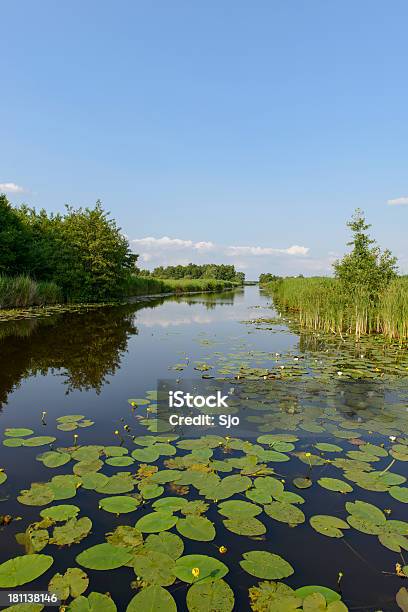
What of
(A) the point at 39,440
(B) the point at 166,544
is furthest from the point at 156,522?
(A) the point at 39,440

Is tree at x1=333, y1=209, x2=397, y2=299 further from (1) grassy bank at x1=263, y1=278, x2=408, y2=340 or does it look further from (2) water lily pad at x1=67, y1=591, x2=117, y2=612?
(2) water lily pad at x1=67, y1=591, x2=117, y2=612

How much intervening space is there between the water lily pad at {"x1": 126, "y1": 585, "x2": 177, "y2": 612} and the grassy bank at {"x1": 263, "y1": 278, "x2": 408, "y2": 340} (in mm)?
11717

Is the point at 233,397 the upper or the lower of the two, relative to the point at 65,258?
lower

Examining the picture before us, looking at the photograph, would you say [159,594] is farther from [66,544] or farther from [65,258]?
[65,258]

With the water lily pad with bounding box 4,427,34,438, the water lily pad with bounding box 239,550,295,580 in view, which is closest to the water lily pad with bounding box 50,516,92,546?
the water lily pad with bounding box 239,550,295,580

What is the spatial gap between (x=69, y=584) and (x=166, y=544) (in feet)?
2.18

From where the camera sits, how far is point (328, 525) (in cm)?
288

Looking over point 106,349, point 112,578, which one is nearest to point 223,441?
point 112,578

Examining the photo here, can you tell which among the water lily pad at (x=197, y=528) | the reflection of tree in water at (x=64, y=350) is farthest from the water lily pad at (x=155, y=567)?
the reflection of tree in water at (x=64, y=350)

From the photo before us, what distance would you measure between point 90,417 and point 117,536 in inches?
109

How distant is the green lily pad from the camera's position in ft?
9.67

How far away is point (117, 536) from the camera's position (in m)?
2.68

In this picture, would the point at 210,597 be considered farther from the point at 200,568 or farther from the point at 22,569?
the point at 22,569

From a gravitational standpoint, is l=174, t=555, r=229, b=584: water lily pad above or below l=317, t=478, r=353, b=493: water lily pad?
above
